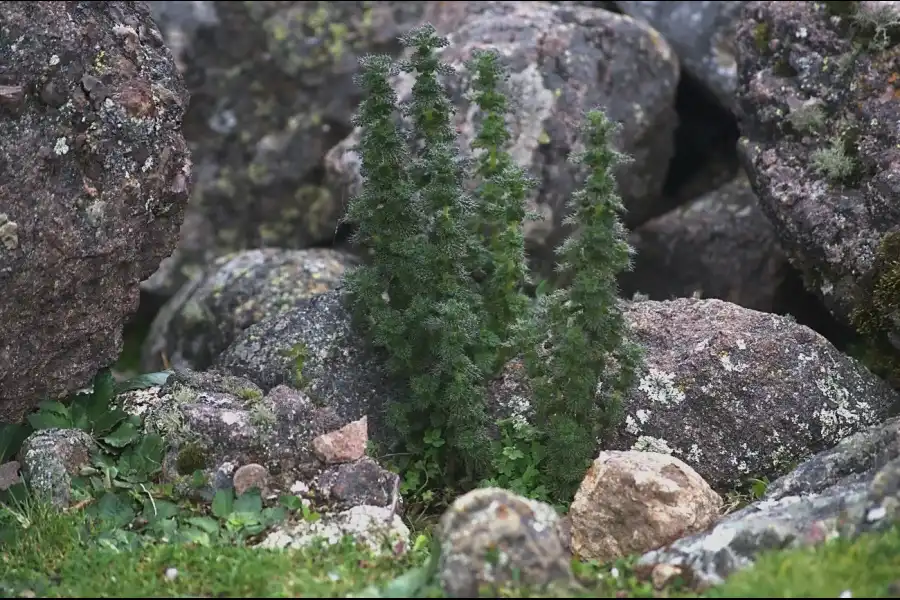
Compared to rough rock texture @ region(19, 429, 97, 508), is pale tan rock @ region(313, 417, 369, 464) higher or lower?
higher

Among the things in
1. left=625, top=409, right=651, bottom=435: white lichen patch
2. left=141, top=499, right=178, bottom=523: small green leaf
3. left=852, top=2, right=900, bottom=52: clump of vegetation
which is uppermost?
left=852, top=2, right=900, bottom=52: clump of vegetation

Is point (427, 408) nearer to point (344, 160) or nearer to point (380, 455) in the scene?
point (380, 455)

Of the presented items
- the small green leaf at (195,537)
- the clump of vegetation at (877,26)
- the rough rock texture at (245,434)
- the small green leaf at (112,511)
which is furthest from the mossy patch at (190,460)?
the clump of vegetation at (877,26)

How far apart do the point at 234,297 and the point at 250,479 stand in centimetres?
311

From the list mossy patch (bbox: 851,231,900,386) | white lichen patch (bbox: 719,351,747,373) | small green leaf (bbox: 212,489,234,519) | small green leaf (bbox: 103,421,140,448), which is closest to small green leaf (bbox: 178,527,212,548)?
small green leaf (bbox: 212,489,234,519)

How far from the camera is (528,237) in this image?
7969 mm

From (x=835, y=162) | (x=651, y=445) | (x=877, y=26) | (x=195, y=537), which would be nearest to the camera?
(x=195, y=537)

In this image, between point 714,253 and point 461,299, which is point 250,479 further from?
point 714,253

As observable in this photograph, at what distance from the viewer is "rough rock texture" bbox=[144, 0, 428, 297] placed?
967 centimetres

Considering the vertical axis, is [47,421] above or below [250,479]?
below

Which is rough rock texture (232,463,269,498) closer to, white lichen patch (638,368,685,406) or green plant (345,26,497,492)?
green plant (345,26,497,492)

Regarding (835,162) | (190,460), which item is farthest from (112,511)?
(835,162)

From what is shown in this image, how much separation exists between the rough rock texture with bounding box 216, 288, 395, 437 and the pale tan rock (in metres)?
0.58

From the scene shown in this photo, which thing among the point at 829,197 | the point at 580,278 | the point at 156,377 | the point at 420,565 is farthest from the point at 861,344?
the point at 156,377
